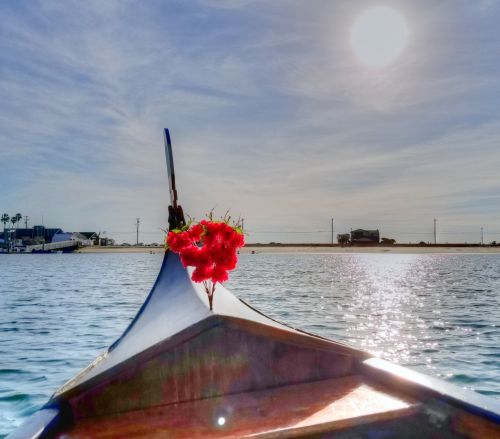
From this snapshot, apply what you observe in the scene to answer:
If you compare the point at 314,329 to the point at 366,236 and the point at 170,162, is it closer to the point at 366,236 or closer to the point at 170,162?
the point at 170,162

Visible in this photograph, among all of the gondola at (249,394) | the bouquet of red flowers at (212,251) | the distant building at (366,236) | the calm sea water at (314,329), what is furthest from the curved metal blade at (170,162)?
the distant building at (366,236)

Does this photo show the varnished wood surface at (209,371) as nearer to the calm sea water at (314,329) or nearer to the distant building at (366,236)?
the calm sea water at (314,329)

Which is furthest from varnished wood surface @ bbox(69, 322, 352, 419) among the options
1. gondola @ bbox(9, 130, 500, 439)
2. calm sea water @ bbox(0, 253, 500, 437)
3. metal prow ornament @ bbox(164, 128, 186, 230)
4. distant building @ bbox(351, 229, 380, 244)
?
distant building @ bbox(351, 229, 380, 244)

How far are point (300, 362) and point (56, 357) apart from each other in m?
7.87

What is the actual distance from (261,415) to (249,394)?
483mm

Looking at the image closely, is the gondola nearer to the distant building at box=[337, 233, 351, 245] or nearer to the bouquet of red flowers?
the bouquet of red flowers

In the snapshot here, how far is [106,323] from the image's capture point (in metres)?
15.1

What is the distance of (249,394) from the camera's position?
3.88 metres

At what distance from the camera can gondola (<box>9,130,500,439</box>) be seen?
3.21 m

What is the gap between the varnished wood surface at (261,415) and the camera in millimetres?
3160

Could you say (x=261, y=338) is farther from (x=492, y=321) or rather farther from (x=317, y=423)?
(x=492, y=321)

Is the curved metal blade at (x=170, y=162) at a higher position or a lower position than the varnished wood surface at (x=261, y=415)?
higher

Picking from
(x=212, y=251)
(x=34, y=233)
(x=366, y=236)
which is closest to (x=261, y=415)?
(x=212, y=251)

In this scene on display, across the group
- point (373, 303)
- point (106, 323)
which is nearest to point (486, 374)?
point (106, 323)
